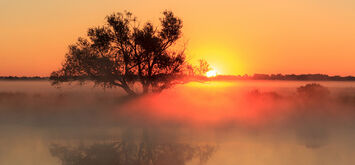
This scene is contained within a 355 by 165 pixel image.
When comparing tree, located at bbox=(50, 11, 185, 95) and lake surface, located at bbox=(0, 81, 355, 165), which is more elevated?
tree, located at bbox=(50, 11, 185, 95)

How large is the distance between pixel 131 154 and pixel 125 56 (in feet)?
91.8

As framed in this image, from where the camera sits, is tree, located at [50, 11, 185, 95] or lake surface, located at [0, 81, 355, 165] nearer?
lake surface, located at [0, 81, 355, 165]

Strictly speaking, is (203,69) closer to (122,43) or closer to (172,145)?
(122,43)

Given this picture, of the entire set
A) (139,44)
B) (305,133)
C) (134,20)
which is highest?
(134,20)

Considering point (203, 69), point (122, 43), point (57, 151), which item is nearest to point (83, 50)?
point (122, 43)

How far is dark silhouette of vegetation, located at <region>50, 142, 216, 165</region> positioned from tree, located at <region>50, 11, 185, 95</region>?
24.2m

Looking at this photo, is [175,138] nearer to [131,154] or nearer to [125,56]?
[131,154]

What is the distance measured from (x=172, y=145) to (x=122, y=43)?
87.1 feet

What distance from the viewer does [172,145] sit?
21.6 m

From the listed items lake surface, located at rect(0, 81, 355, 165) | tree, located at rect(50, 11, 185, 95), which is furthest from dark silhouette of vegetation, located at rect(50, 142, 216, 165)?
tree, located at rect(50, 11, 185, 95)

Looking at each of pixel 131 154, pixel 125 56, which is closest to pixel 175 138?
pixel 131 154

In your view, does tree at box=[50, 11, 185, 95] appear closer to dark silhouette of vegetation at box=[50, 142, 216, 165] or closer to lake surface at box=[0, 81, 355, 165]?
lake surface at box=[0, 81, 355, 165]

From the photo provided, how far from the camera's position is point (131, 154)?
60.8ft

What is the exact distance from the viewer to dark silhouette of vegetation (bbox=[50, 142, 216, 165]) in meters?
16.9
